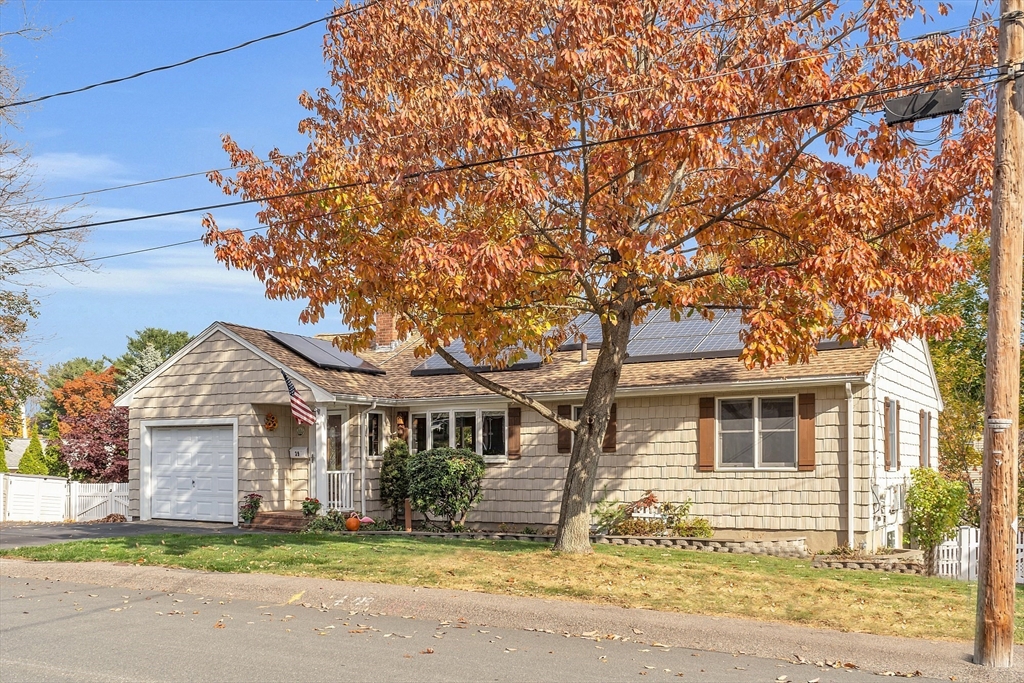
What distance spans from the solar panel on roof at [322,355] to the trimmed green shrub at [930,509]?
12.8m

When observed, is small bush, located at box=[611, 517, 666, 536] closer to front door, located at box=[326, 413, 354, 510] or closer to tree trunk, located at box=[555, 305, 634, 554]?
tree trunk, located at box=[555, 305, 634, 554]

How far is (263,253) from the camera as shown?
1446 cm

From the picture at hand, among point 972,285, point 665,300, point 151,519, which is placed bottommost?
point 151,519

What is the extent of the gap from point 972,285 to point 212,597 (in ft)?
95.2

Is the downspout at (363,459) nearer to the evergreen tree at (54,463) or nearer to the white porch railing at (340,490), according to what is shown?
the white porch railing at (340,490)

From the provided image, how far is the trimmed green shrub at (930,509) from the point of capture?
801 inches

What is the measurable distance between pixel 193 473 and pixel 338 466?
140 inches

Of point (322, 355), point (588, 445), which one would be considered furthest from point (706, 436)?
point (322, 355)

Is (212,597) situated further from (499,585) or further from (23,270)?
(23,270)

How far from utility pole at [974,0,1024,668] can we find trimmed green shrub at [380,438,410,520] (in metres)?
14.3

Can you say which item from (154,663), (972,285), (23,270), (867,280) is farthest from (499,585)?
(972,285)

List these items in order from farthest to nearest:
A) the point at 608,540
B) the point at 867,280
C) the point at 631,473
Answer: the point at 631,473
the point at 608,540
the point at 867,280

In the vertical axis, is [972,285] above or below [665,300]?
above

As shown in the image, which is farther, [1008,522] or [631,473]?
[631,473]
